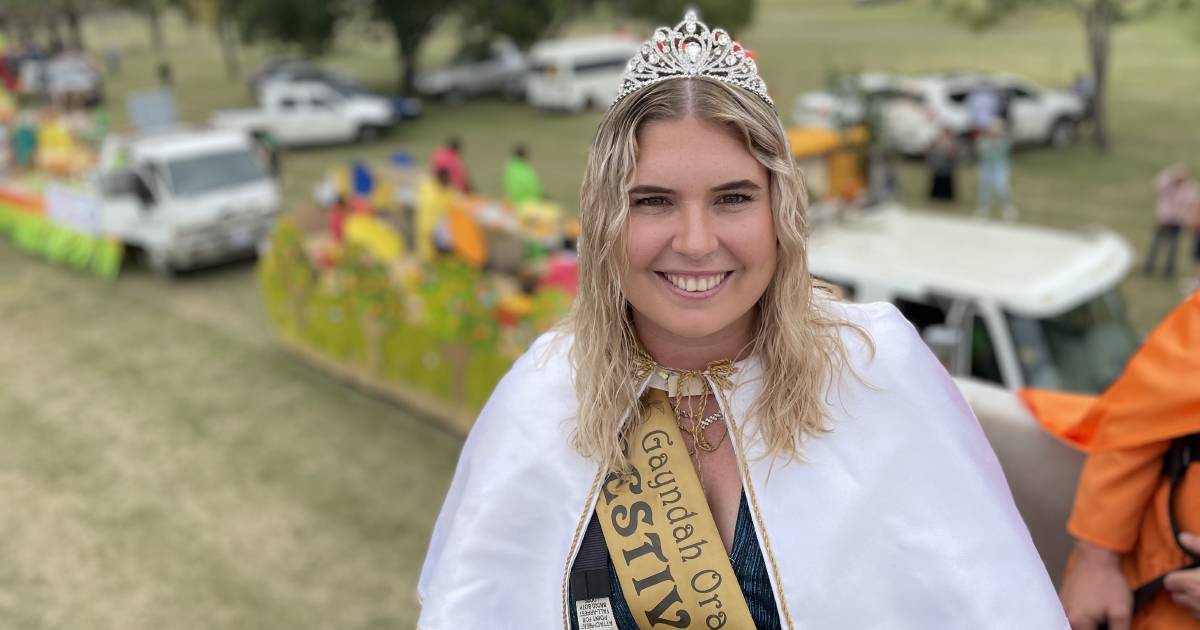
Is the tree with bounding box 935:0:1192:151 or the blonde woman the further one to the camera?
the tree with bounding box 935:0:1192:151

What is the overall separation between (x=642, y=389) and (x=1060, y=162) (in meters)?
18.1

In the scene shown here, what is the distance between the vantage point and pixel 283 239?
9.80 m

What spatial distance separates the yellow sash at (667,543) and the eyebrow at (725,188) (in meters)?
0.53

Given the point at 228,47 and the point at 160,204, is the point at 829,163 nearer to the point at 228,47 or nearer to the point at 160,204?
the point at 160,204

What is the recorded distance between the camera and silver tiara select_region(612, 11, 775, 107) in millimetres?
1944

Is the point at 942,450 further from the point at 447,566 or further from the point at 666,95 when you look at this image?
the point at 447,566

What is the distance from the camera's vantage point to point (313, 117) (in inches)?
894

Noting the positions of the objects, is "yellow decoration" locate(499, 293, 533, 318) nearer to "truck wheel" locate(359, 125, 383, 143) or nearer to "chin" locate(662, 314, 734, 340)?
"chin" locate(662, 314, 734, 340)

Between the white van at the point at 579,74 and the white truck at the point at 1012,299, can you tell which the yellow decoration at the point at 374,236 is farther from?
the white van at the point at 579,74

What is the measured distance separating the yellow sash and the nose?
440 millimetres

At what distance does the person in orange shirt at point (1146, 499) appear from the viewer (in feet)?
7.17

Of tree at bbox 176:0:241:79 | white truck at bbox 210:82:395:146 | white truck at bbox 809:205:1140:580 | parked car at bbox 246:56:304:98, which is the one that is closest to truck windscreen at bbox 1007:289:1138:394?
→ white truck at bbox 809:205:1140:580

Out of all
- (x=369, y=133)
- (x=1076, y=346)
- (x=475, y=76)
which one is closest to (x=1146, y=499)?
(x=1076, y=346)

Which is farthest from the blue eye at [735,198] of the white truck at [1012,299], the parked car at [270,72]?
the parked car at [270,72]
